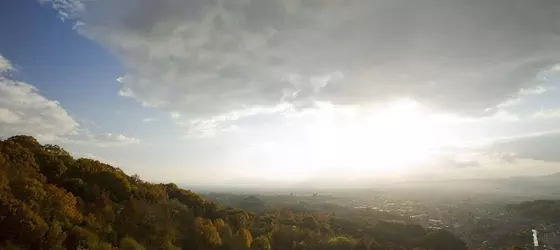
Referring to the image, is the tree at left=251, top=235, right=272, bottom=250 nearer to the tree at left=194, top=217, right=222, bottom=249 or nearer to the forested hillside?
the forested hillside

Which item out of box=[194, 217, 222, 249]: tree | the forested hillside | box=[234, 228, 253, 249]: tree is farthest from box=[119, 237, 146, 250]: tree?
box=[234, 228, 253, 249]: tree

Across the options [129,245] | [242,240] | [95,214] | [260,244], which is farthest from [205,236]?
[95,214]

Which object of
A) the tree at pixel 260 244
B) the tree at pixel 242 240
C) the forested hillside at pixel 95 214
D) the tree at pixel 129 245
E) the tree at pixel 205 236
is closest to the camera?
the forested hillside at pixel 95 214

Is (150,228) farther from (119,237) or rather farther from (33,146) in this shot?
(33,146)

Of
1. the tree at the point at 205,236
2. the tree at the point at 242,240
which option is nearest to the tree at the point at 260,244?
the tree at the point at 242,240

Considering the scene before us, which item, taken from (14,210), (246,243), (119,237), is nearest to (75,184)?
(119,237)

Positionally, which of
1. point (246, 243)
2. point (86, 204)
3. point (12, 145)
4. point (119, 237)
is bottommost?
point (246, 243)

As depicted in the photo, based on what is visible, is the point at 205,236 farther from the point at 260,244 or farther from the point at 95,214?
the point at 95,214

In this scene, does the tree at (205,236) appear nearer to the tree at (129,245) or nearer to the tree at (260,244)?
the tree at (260,244)
